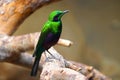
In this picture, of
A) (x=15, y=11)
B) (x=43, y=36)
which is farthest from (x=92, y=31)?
(x=43, y=36)

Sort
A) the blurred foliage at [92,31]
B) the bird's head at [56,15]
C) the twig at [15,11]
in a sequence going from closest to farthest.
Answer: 1. the bird's head at [56,15]
2. the twig at [15,11]
3. the blurred foliage at [92,31]

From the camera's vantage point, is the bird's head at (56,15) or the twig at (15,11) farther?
the twig at (15,11)

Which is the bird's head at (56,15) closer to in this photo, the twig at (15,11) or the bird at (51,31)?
the bird at (51,31)

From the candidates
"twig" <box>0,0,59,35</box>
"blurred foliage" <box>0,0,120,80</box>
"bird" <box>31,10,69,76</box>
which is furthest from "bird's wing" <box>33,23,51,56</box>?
"blurred foliage" <box>0,0,120,80</box>

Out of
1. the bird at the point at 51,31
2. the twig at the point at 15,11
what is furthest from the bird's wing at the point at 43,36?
the twig at the point at 15,11

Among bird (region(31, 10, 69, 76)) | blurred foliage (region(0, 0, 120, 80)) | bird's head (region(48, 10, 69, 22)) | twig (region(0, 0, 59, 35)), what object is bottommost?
blurred foliage (region(0, 0, 120, 80))

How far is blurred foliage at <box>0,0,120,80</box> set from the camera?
3.22m

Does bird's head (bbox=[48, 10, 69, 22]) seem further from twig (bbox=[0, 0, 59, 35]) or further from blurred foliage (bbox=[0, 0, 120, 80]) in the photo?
blurred foliage (bbox=[0, 0, 120, 80])

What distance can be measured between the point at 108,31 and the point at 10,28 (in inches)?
53.0

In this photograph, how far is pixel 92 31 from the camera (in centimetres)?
333

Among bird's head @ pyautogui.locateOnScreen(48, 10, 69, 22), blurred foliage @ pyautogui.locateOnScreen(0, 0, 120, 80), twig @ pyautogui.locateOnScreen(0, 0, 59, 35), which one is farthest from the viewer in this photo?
blurred foliage @ pyautogui.locateOnScreen(0, 0, 120, 80)

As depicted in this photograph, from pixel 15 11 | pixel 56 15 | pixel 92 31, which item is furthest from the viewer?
pixel 92 31

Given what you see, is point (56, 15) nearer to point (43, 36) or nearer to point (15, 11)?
point (43, 36)

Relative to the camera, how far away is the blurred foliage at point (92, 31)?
3.22m
